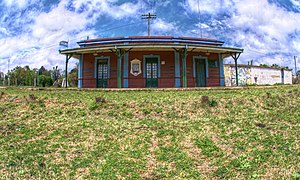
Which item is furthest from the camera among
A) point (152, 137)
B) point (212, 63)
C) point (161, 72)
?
point (212, 63)

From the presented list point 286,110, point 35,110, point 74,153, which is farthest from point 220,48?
point 74,153

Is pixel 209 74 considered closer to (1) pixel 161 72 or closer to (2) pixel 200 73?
(2) pixel 200 73

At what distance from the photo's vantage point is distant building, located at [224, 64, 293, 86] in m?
29.8

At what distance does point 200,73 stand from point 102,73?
7152 mm

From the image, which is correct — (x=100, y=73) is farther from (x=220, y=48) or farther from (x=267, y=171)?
(x=267, y=171)

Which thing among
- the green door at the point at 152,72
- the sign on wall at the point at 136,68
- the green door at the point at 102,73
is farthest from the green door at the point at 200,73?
the green door at the point at 102,73

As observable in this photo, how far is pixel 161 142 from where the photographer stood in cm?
691

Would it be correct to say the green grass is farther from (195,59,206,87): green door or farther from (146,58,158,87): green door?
(195,59,206,87): green door

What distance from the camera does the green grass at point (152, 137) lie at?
5.68 m

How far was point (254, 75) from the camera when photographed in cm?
3266

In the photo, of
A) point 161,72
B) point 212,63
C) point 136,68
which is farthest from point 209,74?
point 136,68

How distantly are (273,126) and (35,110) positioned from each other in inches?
305

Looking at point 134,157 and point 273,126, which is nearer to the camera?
point 134,157

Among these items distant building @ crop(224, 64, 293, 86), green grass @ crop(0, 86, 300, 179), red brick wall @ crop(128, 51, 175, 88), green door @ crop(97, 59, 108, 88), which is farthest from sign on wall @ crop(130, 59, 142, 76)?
distant building @ crop(224, 64, 293, 86)
